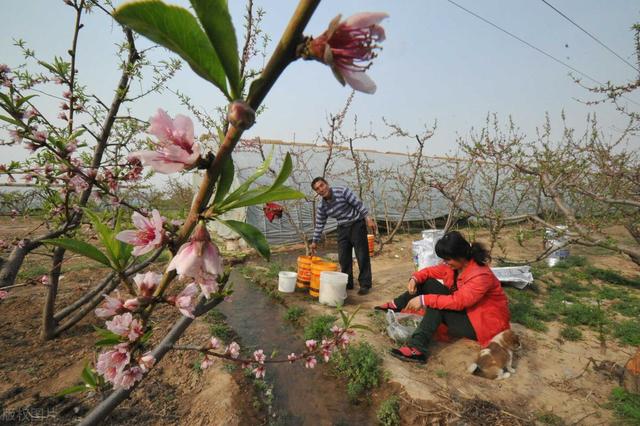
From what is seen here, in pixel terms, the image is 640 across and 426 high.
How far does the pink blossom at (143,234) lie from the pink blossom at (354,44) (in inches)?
15.8

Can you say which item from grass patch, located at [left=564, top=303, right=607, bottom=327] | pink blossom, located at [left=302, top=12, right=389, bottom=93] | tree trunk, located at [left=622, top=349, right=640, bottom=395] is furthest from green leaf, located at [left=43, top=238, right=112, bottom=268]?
grass patch, located at [left=564, top=303, right=607, bottom=327]

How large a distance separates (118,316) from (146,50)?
6.94ft

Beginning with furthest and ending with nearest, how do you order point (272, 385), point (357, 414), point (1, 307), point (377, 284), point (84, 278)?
point (377, 284) → point (84, 278) → point (1, 307) → point (272, 385) → point (357, 414)

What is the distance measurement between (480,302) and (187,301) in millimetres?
3311

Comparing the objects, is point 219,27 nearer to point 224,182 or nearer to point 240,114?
point 240,114

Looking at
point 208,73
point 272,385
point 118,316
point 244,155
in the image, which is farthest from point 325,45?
point 244,155

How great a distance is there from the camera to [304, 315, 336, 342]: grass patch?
3.72 m

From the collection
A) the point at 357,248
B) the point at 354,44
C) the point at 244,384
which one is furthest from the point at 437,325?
the point at 354,44

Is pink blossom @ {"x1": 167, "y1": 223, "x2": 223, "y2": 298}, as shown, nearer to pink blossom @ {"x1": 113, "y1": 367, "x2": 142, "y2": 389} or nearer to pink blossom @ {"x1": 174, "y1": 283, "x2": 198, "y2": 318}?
pink blossom @ {"x1": 174, "y1": 283, "x2": 198, "y2": 318}

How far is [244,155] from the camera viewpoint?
10883 mm

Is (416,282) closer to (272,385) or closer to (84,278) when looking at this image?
(272,385)

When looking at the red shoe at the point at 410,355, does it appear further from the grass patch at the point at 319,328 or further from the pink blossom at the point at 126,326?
the pink blossom at the point at 126,326

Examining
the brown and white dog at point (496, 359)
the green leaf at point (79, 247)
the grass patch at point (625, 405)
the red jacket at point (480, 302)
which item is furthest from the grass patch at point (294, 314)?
the green leaf at point (79, 247)

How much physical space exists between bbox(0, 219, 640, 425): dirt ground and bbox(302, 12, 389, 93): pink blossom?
8.53 feet
